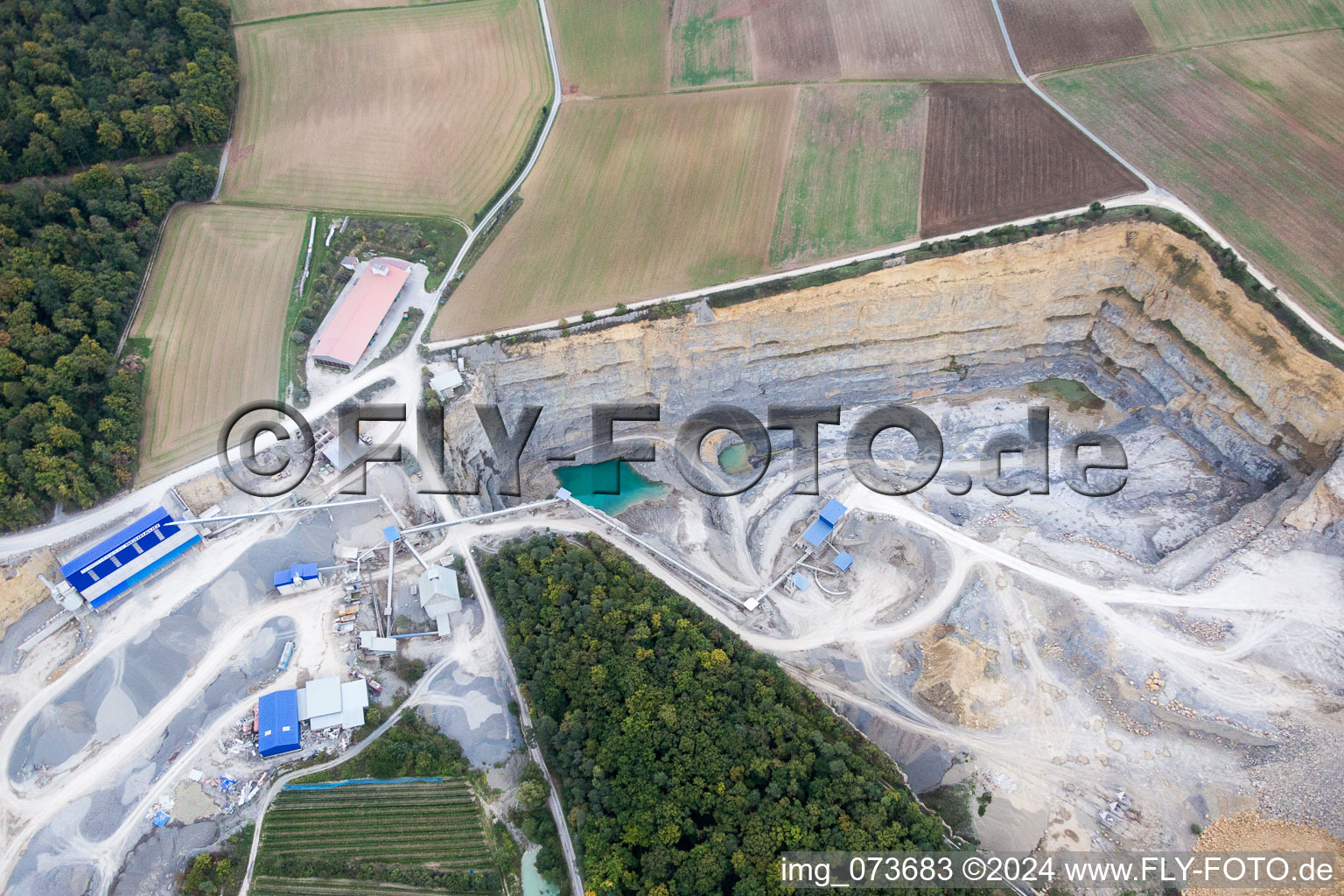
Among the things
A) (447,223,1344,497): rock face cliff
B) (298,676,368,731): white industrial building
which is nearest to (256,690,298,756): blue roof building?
(298,676,368,731): white industrial building

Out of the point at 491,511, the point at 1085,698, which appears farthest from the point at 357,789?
the point at 1085,698

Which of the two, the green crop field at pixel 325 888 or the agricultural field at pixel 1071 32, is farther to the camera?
the agricultural field at pixel 1071 32

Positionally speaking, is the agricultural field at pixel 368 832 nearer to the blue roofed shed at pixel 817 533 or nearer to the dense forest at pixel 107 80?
the blue roofed shed at pixel 817 533

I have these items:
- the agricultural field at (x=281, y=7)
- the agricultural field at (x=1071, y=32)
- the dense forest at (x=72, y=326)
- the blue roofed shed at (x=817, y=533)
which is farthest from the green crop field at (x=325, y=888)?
the agricultural field at (x=1071, y=32)

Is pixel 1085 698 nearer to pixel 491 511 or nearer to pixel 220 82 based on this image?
pixel 491 511

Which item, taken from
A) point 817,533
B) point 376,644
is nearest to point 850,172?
point 817,533
